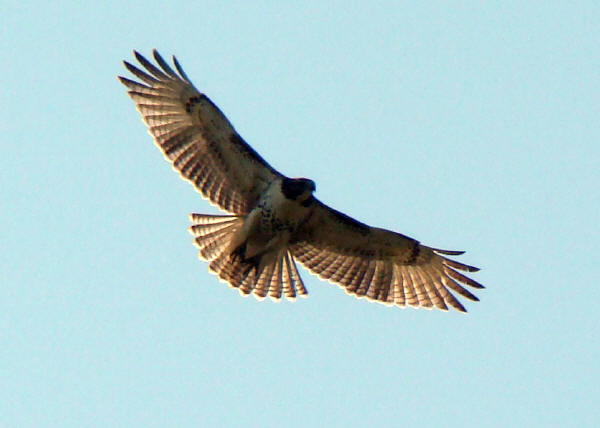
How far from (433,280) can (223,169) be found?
10.4 feet

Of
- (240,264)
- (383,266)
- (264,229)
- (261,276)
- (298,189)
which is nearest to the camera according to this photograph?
(298,189)

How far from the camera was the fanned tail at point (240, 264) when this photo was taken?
16.0 meters

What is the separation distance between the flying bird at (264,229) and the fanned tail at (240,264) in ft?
0.04

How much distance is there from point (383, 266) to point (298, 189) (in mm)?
2174

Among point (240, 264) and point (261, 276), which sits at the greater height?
point (261, 276)

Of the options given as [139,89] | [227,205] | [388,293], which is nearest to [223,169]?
[227,205]

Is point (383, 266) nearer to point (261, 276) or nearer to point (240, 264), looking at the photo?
point (261, 276)

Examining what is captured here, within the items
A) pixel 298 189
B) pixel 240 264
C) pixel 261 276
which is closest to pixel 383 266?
pixel 261 276

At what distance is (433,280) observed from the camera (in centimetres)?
1662

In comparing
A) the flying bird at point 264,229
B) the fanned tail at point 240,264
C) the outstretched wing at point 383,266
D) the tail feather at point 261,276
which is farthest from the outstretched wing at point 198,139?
the outstretched wing at point 383,266

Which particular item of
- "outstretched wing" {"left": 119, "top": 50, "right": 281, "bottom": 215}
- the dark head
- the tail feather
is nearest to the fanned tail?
the tail feather

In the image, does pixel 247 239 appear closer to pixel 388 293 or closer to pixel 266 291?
pixel 266 291

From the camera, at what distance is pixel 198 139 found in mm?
15789

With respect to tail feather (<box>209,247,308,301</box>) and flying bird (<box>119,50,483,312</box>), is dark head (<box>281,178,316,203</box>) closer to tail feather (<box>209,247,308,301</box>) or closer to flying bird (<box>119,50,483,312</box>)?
flying bird (<box>119,50,483,312</box>)
